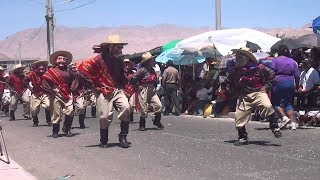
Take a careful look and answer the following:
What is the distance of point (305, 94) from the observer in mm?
12977

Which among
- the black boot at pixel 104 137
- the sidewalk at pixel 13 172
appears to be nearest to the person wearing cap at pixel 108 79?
the black boot at pixel 104 137

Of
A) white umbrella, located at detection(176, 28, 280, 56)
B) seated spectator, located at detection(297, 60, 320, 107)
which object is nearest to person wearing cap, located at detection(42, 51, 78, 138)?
seated spectator, located at detection(297, 60, 320, 107)

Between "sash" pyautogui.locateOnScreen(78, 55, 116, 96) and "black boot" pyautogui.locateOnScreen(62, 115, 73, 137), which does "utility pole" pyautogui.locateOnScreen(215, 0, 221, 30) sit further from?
"sash" pyautogui.locateOnScreen(78, 55, 116, 96)

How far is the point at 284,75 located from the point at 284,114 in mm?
819

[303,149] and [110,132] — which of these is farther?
[110,132]

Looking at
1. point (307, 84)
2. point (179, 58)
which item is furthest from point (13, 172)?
point (179, 58)

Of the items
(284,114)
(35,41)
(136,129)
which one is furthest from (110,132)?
(35,41)

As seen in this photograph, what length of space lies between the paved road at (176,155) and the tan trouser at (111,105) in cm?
57

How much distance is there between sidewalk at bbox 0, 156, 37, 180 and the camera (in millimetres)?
7422

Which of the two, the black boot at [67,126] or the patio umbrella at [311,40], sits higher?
the patio umbrella at [311,40]

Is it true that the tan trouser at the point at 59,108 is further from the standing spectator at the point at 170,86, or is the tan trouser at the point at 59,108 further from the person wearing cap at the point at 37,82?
the standing spectator at the point at 170,86

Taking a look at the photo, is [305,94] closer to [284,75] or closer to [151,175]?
[284,75]

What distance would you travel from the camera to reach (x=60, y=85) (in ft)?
38.3

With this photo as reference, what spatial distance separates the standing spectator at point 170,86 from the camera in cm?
1743
